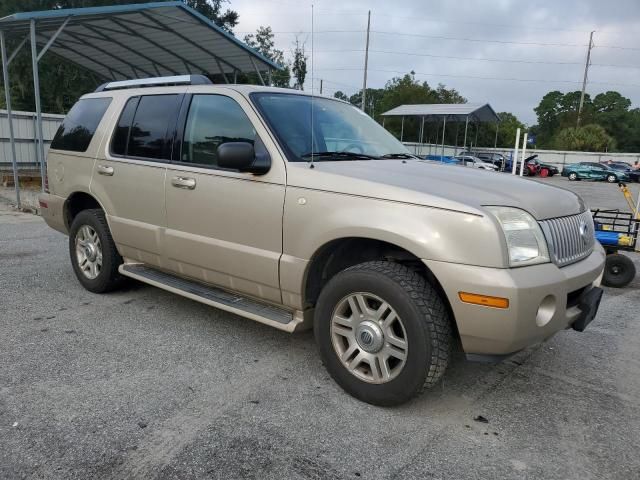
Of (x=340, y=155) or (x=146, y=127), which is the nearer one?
(x=340, y=155)

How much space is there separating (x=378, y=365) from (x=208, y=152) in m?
2.01

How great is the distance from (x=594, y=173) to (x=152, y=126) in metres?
38.4

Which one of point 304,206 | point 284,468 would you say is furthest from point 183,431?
point 304,206

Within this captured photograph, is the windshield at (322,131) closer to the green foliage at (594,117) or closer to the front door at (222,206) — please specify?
the front door at (222,206)

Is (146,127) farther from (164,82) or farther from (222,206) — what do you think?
(222,206)

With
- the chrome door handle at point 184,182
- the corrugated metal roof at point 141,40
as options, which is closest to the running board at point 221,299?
the chrome door handle at point 184,182

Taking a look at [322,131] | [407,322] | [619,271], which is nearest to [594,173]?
[619,271]

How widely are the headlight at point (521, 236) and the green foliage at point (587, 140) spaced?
59181 mm

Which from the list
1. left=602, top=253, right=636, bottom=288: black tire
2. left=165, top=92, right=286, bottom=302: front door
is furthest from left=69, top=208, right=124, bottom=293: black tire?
left=602, top=253, right=636, bottom=288: black tire

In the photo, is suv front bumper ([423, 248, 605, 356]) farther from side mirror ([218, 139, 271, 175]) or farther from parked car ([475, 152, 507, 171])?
parked car ([475, 152, 507, 171])

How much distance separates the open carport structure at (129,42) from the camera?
32.2 feet

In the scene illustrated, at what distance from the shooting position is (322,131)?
386 cm

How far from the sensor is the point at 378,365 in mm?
3020

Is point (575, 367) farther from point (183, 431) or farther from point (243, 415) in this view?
point (183, 431)
